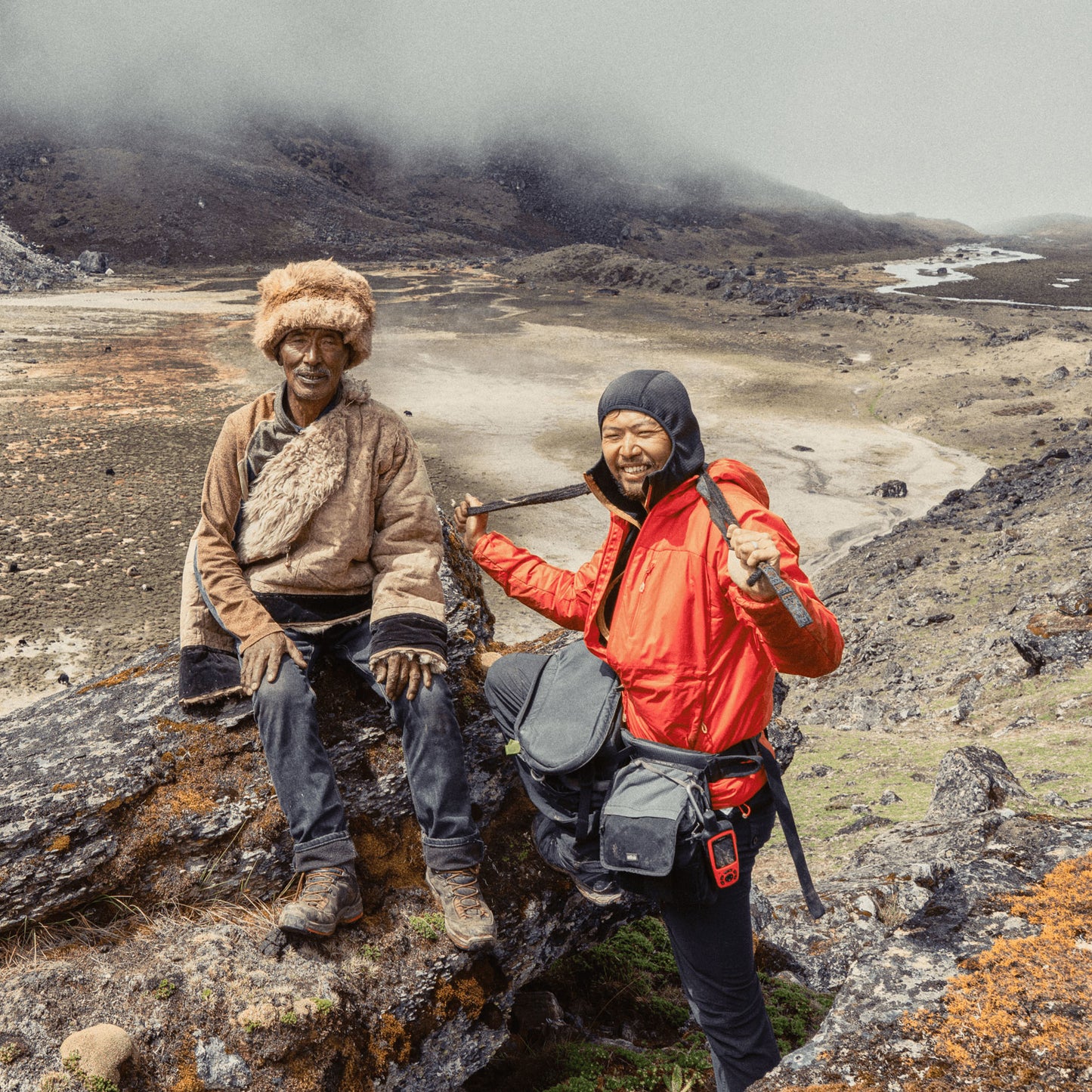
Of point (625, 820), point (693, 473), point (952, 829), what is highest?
point (693, 473)

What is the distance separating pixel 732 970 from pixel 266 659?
1863mm

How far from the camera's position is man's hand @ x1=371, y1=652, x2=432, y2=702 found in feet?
9.97

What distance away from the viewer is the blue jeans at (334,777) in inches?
115

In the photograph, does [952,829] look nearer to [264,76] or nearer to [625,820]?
[625,820]

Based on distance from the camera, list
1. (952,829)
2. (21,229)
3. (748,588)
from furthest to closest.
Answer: (21,229)
(952,829)
(748,588)

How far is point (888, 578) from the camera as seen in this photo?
11.2 m

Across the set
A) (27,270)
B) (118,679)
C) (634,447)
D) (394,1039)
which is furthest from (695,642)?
(27,270)

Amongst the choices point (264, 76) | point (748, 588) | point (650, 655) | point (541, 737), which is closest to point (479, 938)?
point (541, 737)

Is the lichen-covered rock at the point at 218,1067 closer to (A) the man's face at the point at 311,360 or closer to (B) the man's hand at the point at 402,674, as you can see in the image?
(B) the man's hand at the point at 402,674

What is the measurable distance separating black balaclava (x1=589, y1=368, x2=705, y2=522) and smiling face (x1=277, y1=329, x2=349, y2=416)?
124 cm

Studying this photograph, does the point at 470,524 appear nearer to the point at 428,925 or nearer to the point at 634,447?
the point at 634,447

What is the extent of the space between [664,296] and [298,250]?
1404 inches

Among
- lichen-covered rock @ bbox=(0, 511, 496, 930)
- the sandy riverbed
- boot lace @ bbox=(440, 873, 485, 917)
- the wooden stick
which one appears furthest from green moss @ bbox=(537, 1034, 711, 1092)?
the sandy riverbed

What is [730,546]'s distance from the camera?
2361 millimetres
